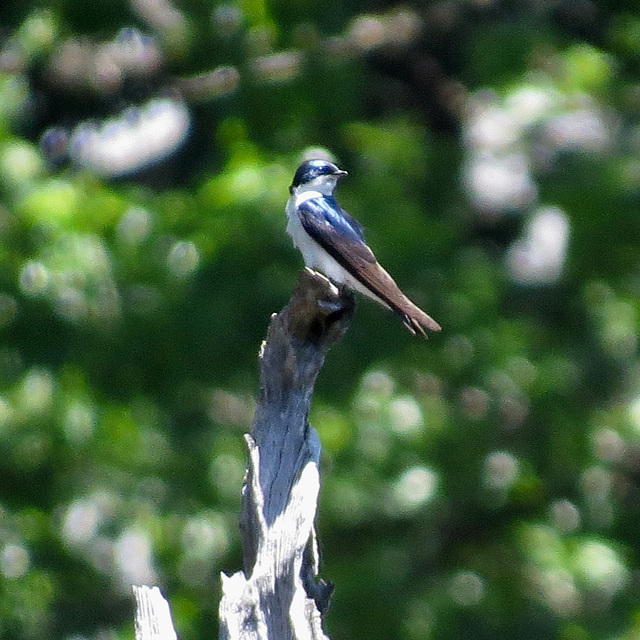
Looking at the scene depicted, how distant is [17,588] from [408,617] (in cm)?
180

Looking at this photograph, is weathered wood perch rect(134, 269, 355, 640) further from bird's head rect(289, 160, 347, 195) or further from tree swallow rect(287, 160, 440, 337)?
bird's head rect(289, 160, 347, 195)

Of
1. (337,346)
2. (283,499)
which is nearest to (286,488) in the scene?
(283,499)

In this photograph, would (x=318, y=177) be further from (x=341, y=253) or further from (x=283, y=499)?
(x=283, y=499)

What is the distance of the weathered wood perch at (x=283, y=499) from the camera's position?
3.28 metres

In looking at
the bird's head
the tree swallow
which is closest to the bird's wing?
the tree swallow

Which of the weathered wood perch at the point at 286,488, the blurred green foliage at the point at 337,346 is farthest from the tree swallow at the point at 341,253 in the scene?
the blurred green foliage at the point at 337,346

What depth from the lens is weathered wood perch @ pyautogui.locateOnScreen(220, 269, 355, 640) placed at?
3.30 meters

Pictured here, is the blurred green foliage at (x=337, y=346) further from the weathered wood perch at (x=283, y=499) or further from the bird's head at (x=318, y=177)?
the weathered wood perch at (x=283, y=499)

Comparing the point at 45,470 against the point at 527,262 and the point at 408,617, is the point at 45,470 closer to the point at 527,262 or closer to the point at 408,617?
the point at 408,617

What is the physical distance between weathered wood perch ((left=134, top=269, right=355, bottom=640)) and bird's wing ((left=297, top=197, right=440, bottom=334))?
644 mm

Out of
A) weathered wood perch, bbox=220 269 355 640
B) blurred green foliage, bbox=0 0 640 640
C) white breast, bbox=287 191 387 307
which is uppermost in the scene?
weathered wood perch, bbox=220 269 355 640

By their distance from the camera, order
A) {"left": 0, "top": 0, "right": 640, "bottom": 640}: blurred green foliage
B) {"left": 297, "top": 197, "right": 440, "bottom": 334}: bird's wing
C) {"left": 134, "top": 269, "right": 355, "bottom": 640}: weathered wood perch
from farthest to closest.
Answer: {"left": 0, "top": 0, "right": 640, "bottom": 640}: blurred green foliage < {"left": 297, "top": 197, "right": 440, "bottom": 334}: bird's wing < {"left": 134, "top": 269, "right": 355, "bottom": 640}: weathered wood perch

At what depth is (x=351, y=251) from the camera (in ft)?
14.9

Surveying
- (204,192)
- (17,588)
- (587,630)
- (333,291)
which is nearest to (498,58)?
(204,192)
